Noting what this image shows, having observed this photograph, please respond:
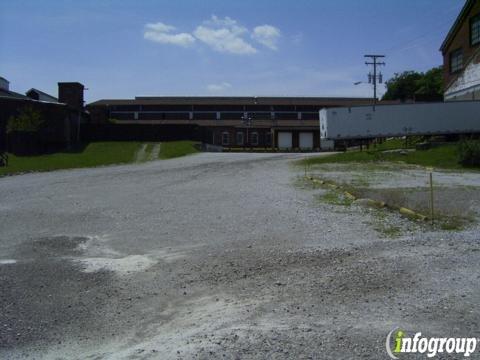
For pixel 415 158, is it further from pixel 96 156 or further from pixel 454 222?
pixel 96 156

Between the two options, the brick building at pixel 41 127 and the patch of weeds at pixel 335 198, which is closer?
the patch of weeds at pixel 335 198

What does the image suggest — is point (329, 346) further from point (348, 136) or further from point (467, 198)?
point (348, 136)

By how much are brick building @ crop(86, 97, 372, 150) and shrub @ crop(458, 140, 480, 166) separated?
157 ft

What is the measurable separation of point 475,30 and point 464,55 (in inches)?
105

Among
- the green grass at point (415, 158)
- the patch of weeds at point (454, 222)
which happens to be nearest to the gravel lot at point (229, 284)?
the patch of weeds at point (454, 222)

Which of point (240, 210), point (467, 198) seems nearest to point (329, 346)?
point (240, 210)

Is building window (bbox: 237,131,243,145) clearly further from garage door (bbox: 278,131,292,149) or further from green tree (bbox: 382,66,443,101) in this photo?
green tree (bbox: 382,66,443,101)

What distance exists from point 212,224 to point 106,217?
3.41 m

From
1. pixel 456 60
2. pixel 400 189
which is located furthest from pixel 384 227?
pixel 456 60

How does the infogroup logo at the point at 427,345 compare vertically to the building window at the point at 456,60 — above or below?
below

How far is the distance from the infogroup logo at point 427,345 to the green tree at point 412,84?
331 ft

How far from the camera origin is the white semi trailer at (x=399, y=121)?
38312 millimetres

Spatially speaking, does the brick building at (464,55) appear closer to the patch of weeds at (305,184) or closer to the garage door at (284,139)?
the patch of weeds at (305,184)

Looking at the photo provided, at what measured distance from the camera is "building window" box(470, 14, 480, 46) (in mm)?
45188
